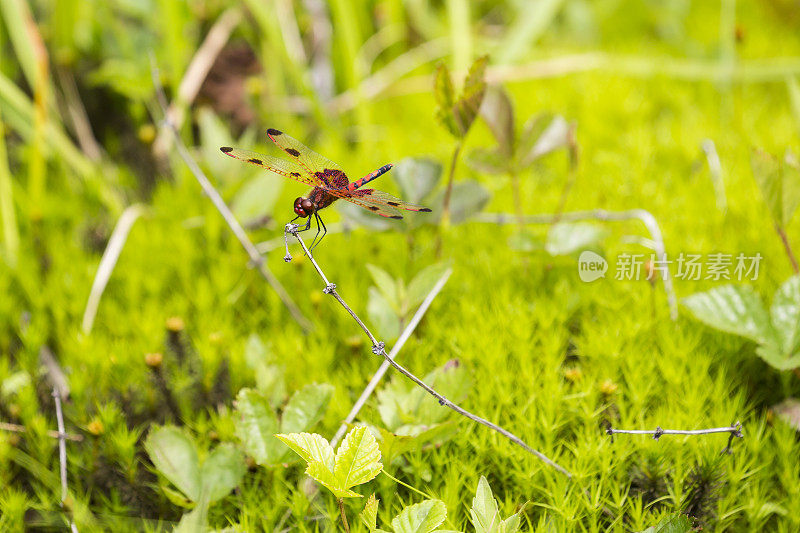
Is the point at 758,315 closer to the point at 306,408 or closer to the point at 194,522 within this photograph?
the point at 306,408

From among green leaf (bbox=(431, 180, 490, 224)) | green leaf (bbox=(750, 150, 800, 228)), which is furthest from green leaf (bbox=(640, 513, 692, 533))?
green leaf (bbox=(431, 180, 490, 224))

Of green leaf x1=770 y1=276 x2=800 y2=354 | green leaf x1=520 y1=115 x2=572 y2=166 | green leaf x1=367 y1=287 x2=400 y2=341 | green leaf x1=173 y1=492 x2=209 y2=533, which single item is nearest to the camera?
green leaf x1=173 y1=492 x2=209 y2=533

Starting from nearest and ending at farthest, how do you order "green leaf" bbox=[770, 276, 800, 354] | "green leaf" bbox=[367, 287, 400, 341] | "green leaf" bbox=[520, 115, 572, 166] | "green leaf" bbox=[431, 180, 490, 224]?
"green leaf" bbox=[770, 276, 800, 354] → "green leaf" bbox=[367, 287, 400, 341] → "green leaf" bbox=[431, 180, 490, 224] → "green leaf" bbox=[520, 115, 572, 166]

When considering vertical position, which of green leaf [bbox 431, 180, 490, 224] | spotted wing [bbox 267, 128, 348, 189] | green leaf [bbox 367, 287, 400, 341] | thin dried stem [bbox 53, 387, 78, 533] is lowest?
thin dried stem [bbox 53, 387, 78, 533]

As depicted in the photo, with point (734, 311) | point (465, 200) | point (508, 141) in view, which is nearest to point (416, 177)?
point (465, 200)

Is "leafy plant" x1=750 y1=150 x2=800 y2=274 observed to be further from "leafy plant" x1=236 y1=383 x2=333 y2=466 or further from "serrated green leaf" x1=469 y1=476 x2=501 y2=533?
"leafy plant" x1=236 y1=383 x2=333 y2=466

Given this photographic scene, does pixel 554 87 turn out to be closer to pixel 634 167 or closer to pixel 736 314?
pixel 634 167
